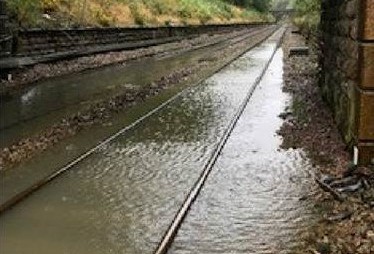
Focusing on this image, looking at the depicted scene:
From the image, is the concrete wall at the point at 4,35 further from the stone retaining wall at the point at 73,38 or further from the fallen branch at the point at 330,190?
the fallen branch at the point at 330,190

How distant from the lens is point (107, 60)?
2888 cm

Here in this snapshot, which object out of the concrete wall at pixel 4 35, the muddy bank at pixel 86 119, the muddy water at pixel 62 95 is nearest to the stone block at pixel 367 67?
the muddy bank at pixel 86 119

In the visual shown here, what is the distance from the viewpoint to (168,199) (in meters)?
8.62

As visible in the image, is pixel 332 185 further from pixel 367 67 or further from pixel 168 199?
pixel 168 199

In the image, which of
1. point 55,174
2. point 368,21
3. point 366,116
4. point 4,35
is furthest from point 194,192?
point 4,35

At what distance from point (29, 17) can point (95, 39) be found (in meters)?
6.35

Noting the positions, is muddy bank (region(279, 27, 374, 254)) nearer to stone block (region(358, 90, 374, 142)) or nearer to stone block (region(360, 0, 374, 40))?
stone block (region(358, 90, 374, 142))

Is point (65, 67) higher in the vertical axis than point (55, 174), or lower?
lower

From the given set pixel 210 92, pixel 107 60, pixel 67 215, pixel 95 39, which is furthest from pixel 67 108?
pixel 95 39

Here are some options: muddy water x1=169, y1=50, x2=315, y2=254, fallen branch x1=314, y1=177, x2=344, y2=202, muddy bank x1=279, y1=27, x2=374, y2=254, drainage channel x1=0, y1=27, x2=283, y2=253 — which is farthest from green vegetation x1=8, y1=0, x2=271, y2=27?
fallen branch x1=314, y1=177, x2=344, y2=202

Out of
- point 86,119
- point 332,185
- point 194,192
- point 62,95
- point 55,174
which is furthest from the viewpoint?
point 62,95

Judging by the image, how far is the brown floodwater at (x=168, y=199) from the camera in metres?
7.17

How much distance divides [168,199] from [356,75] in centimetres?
334

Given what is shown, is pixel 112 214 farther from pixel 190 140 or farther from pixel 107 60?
pixel 107 60
